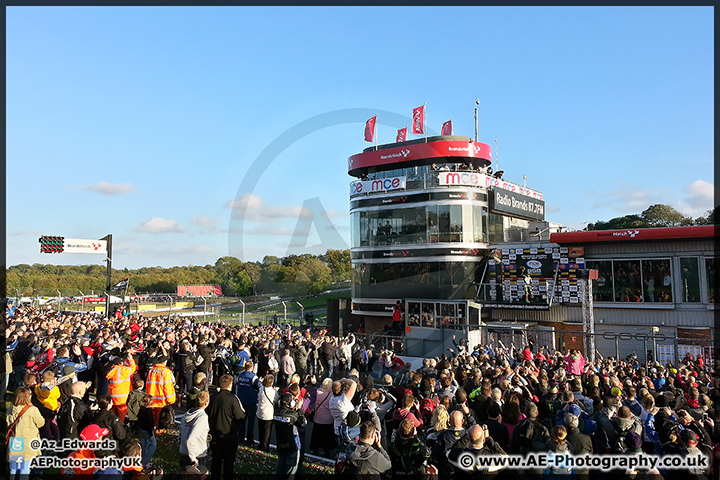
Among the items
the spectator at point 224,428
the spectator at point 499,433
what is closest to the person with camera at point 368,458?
the spectator at point 499,433

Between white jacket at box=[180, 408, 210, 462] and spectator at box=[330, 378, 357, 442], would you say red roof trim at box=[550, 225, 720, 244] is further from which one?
white jacket at box=[180, 408, 210, 462]

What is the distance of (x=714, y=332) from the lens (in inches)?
1067

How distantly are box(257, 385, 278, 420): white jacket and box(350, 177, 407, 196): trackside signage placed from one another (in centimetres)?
3003

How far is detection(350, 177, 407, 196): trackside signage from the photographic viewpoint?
37.8m

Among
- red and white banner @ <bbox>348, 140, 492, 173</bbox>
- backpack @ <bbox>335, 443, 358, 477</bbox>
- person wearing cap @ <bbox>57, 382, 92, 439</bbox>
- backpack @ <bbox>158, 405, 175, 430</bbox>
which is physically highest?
red and white banner @ <bbox>348, 140, 492, 173</bbox>

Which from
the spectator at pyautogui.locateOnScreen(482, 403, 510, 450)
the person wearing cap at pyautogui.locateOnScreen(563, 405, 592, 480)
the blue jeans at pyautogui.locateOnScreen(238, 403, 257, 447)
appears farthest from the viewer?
the blue jeans at pyautogui.locateOnScreen(238, 403, 257, 447)

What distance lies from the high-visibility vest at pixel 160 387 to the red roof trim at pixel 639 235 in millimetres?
26613

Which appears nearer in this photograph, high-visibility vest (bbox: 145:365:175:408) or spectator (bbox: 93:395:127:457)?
spectator (bbox: 93:395:127:457)

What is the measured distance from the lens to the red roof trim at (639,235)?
27172 mm

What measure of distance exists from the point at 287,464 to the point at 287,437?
0.43 metres

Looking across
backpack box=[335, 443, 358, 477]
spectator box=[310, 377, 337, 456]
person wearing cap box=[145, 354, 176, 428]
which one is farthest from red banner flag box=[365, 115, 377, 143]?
backpack box=[335, 443, 358, 477]

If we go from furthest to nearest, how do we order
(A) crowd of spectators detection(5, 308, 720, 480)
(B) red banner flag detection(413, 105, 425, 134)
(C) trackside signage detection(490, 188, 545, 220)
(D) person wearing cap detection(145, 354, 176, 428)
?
(B) red banner flag detection(413, 105, 425, 134) < (C) trackside signage detection(490, 188, 545, 220) < (D) person wearing cap detection(145, 354, 176, 428) < (A) crowd of spectators detection(5, 308, 720, 480)

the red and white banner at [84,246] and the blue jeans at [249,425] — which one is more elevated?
the red and white banner at [84,246]

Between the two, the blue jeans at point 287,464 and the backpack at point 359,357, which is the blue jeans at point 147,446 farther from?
the backpack at point 359,357
